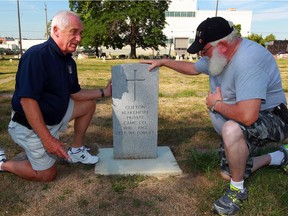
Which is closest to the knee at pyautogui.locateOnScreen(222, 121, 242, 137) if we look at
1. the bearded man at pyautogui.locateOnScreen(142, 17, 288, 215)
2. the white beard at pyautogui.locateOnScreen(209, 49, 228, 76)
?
the bearded man at pyautogui.locateOnScreen(142, 17, 288, 215)

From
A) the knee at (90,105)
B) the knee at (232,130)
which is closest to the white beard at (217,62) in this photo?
the knee at (232,130)

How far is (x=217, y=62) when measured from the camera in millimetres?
2709

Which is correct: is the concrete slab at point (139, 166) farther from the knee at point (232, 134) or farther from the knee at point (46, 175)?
the knee at point (232, 134)

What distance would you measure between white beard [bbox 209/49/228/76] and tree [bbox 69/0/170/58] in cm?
3460

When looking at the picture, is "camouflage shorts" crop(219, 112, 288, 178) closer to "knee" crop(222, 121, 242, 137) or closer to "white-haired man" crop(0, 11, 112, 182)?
"knee" crop(222, 121, 242, 137)

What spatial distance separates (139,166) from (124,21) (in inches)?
1403

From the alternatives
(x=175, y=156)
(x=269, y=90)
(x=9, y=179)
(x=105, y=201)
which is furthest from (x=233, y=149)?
(x=9, y=179)

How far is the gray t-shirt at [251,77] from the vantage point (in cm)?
247

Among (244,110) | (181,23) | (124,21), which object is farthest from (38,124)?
(181,23)

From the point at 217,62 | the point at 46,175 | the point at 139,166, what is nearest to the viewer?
the point at 217,62

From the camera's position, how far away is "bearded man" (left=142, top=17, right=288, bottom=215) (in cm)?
250

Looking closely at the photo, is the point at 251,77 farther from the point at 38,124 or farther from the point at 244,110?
the point at 38,124

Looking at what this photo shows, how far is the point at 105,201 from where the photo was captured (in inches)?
114

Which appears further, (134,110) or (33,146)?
(134,110)
